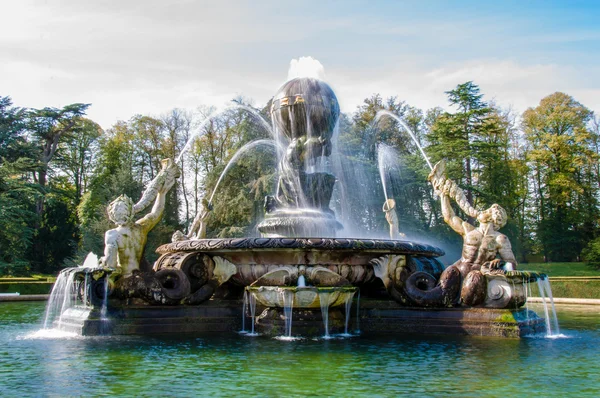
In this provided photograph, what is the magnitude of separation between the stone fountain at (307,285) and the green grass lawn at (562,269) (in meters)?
32.8

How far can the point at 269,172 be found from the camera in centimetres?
3688

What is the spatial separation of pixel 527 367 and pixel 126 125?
1981 inches

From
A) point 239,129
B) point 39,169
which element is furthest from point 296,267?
point 39,169

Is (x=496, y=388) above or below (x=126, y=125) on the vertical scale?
below

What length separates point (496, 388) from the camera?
6.05 meters

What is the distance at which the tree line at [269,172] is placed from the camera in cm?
3725

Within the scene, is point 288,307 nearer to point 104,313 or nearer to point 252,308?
point 252,308

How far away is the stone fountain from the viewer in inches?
401

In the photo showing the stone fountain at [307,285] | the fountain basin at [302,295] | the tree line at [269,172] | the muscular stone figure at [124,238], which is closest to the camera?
the fountain basin at [302,295]

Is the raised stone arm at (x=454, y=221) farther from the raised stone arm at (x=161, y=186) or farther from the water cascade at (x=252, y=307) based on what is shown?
the raised stone arm at (x=161, y=186)

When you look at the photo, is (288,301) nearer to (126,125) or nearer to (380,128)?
(380,128)

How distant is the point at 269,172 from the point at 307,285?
2643 cm

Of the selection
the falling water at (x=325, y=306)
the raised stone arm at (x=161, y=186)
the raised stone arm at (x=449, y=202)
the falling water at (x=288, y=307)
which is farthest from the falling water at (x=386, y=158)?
the falling water at (x=288, y=307)

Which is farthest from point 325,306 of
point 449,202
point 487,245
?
point 449,202
